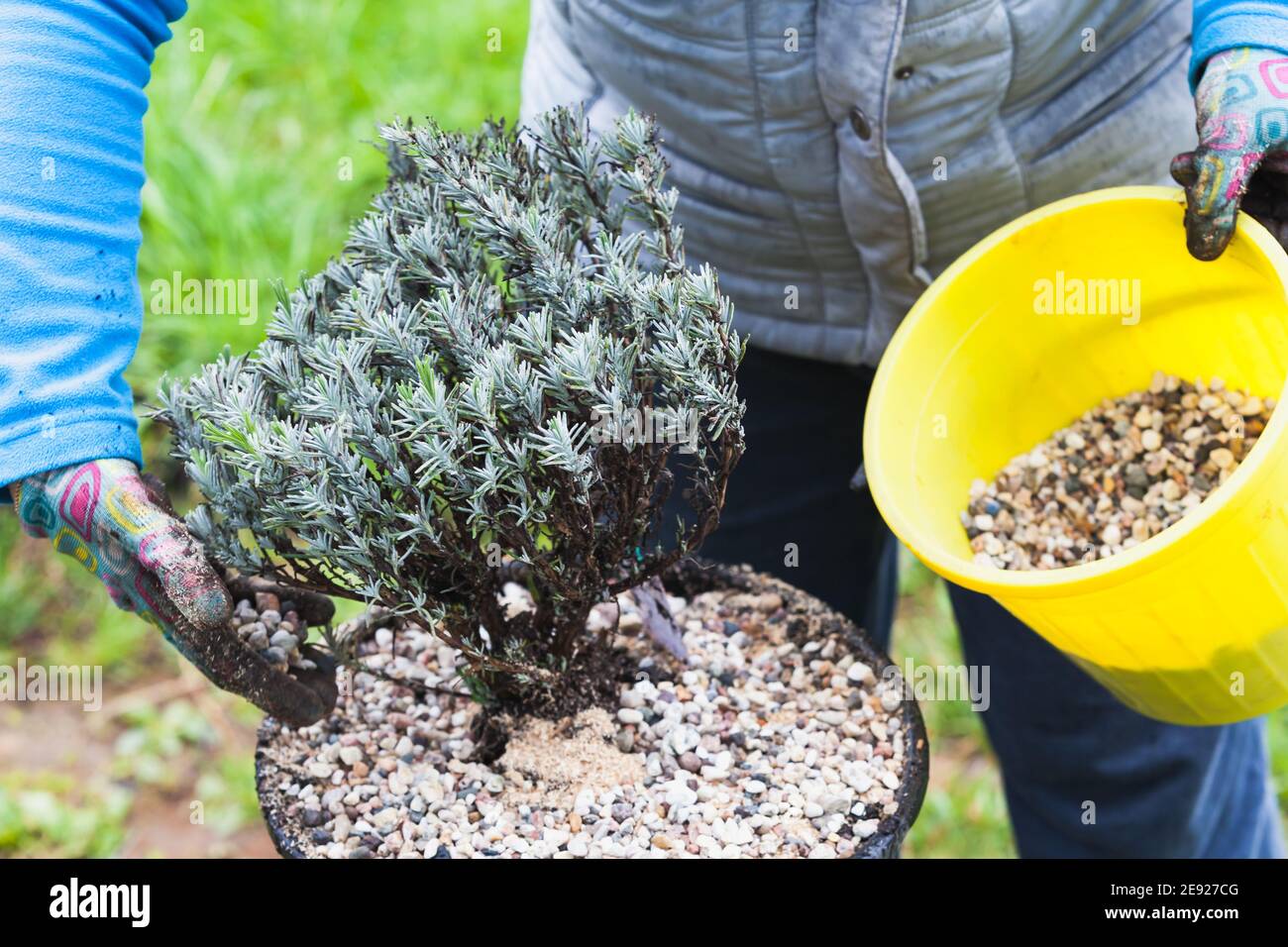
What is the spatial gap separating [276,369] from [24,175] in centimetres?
29

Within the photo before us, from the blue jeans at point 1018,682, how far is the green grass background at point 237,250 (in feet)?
1.90

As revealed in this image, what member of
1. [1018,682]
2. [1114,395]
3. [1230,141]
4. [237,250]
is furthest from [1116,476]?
[237,250]

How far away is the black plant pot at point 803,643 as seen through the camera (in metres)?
1.11

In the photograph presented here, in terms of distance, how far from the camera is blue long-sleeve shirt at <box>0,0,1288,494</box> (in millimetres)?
1069

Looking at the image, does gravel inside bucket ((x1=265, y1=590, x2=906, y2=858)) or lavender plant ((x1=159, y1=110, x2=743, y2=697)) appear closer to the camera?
lavender plant ((x1=159, y1=110, x2=743, y2=697))

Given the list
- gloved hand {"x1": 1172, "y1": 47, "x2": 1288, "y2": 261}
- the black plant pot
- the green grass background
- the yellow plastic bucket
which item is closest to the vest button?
the yellow plastic bucket

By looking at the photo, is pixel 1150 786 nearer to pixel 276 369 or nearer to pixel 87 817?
pixel 276 369

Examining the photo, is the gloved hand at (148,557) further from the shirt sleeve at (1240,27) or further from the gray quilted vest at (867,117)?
the shirt sleeve at (1240,27)

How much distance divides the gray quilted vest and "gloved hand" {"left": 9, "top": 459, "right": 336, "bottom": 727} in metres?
0.72

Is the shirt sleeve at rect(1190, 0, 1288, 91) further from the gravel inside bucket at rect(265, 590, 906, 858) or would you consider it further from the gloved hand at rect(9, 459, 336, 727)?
the gloved hand at rect(9, 459, 336, 727)

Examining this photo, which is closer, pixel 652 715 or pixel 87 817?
pixel 652 715

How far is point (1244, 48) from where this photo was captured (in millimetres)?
1158

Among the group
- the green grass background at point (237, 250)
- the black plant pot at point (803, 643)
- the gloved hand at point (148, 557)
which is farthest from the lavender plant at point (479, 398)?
the green grass background at point (237, 250)
